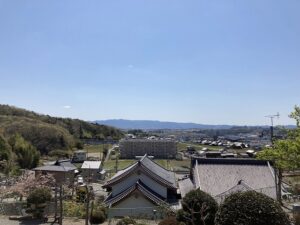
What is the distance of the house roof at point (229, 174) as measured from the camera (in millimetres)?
26438

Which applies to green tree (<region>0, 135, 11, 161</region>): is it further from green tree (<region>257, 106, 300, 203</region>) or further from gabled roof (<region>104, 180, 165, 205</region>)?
green tree (<region>257, 106, 300, 203</region>)

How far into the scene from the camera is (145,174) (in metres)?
28.8

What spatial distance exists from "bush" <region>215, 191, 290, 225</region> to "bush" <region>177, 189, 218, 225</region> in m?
4.16

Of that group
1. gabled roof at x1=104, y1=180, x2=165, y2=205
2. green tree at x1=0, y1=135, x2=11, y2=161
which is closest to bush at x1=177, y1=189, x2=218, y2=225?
gabled roof at x1=104, y1=180, x2=165, y2=205

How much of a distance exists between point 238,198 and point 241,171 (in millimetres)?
16167

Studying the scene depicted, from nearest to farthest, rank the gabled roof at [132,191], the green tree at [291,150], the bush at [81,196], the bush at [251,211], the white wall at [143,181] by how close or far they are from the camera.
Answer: the bush at [251,211]
the green tree at [291,150]
the gabled roof at [132,191]
the bush at [81,196]
the white wall at [143,181]

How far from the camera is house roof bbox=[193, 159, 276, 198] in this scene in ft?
86.7

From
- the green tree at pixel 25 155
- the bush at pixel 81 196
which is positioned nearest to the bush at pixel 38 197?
the bush at pixel 81 196

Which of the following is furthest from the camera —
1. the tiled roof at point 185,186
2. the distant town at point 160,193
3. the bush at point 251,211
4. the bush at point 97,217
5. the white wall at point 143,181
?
the white wall at point 143,181

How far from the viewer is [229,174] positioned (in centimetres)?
2770

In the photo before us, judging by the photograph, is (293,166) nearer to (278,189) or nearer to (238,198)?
(278,189)

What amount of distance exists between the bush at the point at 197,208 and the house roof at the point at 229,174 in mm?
9141

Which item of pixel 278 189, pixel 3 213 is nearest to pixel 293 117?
pixel 278 189

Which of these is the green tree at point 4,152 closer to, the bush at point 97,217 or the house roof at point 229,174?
the house roof at point 229,174
